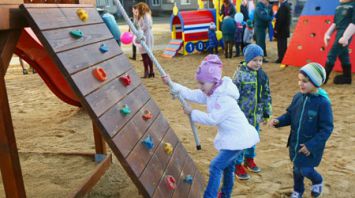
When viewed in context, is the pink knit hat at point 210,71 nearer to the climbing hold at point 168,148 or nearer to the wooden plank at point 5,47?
the climbing hold at point 168,148

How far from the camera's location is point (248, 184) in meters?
3.33

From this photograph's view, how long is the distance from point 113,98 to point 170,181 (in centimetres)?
76

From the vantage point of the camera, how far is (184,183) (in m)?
2.86

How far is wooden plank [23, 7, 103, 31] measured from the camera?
2231 mm

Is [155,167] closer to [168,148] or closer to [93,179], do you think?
[168,148]

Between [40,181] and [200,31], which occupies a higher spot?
[200,31]

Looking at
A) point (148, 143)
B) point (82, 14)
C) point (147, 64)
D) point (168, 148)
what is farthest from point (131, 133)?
point (147, 64)

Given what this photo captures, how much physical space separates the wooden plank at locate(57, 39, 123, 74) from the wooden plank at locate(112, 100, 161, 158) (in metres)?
0.50

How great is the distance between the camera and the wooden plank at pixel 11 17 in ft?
7.07

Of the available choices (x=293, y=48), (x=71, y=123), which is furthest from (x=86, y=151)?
(x=293, y=48)

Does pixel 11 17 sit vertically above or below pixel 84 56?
above

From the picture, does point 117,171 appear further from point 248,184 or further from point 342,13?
point 342,13

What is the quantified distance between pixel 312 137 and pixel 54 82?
348 cm

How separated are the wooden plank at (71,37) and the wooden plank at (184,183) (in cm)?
131
